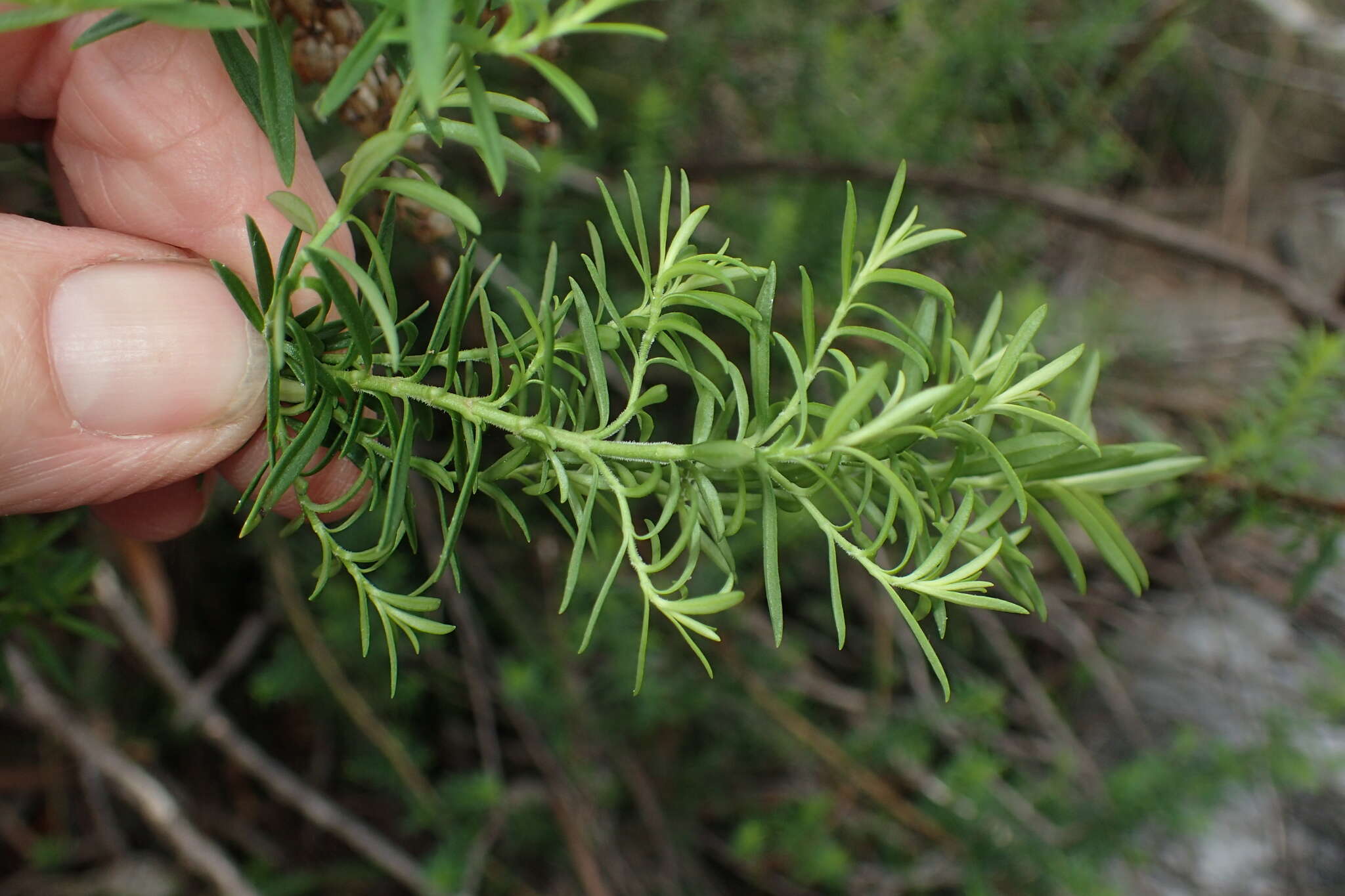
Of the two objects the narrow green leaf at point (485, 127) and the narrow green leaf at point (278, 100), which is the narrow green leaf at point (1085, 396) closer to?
the narrow green leaf at point (485, 127)

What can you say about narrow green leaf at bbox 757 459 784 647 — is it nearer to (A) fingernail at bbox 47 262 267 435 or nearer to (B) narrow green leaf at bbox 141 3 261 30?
(B) narrow green leaf at bbox 141 3 261 30

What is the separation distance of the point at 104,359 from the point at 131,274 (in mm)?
96

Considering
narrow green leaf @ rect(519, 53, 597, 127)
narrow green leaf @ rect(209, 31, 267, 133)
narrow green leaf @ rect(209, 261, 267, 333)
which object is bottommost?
narrow green leaf @ rect(209, 261, 267, 333)

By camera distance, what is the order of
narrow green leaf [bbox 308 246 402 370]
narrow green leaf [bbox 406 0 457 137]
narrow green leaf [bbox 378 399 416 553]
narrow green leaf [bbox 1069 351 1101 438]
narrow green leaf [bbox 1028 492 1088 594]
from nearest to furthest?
narrow green leaf [bbox 406 0 457 137], narrow green leaf [bbox 308 246 402 370], narrow green leaf [bbox 378 399 416 553], narrow green leaf [bbox 1028 492 1088 594], narrow green leaf [bbox 1069 351 1101 438]

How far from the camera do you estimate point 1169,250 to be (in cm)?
218

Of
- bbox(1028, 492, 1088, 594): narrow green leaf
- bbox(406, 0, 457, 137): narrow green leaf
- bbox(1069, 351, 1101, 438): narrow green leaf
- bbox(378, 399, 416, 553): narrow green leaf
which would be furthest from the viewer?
bbox(1069, 351, 1101, 438): narrow green leaf

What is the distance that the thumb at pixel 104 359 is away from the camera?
2.92 feet

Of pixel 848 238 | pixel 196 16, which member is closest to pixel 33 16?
pixel 196 16

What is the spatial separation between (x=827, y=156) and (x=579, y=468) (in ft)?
5.52

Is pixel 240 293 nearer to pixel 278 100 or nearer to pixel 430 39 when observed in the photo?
pixel 278 100

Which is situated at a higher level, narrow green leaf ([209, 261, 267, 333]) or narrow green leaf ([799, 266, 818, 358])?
narrow green leaf ([799, 266, 818, 358])

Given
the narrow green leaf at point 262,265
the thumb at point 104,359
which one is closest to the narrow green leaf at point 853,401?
the narrow green leaf at point 262,265

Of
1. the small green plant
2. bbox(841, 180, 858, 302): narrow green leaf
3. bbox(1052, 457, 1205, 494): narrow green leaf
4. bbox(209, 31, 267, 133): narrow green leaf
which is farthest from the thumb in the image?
bbox(1052, 457, 1205, 494): narrow green leaf

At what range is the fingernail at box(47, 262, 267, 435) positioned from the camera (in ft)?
2.98
